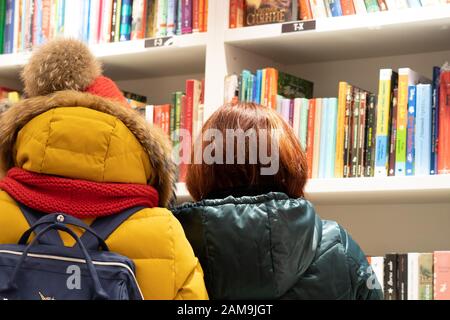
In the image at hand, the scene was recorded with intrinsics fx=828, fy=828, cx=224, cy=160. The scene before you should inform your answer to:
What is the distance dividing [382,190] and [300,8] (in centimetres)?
62

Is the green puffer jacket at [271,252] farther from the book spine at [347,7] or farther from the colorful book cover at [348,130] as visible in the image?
the book spine at [347,7]

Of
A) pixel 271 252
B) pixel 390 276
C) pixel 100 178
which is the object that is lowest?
pixel 390 276

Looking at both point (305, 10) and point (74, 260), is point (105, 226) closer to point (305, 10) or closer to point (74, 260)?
point (74, 260)

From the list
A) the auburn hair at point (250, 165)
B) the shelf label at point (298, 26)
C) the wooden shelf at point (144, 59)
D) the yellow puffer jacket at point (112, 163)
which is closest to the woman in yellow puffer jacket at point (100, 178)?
the yellow puffer jacket at point (112, 163)

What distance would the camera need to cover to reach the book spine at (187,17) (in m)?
2.70

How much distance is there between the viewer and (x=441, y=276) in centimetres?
223

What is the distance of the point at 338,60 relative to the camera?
2.78m

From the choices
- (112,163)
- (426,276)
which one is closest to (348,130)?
(426,276)

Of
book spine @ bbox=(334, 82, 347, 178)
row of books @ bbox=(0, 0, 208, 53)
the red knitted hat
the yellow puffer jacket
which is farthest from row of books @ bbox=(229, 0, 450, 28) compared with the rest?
the yellow puffer jacket

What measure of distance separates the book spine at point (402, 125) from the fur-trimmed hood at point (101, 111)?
880 mm

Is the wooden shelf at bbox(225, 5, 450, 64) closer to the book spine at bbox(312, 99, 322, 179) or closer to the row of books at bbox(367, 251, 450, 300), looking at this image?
the book spine at bbox(312, 99, 322, 179)

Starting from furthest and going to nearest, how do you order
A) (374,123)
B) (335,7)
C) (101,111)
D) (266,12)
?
(266,12) < (335,7) < (374,123) < (101,111)

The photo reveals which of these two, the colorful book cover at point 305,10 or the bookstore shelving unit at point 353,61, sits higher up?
the colorful book cover at point 305,10

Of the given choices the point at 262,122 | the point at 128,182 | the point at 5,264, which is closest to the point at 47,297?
the point at 5,264
